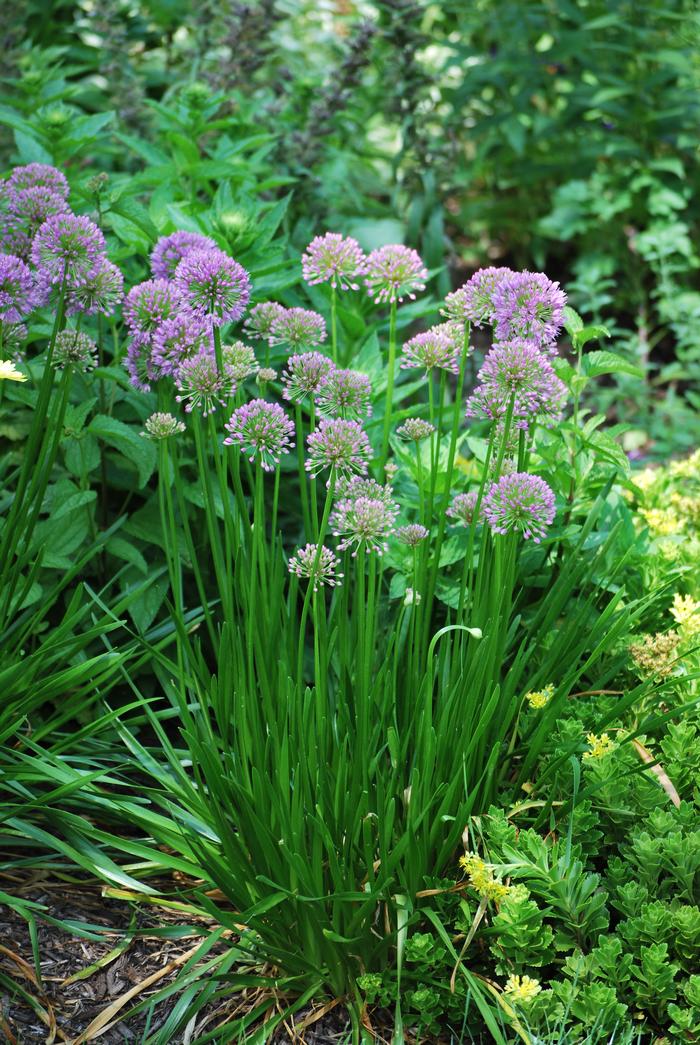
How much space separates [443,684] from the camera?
6.57ft

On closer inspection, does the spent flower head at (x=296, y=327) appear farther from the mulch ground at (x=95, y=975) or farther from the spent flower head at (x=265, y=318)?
the mulch ground at (x=95, y=975)

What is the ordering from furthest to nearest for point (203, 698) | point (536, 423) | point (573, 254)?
1. point (573, 254)
2. point (536, 423)
3. point (203, 698)

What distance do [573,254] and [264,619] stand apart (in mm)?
4476

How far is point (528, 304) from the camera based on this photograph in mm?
1771

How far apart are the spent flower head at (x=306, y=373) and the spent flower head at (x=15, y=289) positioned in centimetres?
55

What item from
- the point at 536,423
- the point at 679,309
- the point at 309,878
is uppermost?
the point at 679,309

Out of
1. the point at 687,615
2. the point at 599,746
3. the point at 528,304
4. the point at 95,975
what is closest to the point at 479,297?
the point at 528,304

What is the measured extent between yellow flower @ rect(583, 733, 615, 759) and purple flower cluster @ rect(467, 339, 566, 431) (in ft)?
2.04

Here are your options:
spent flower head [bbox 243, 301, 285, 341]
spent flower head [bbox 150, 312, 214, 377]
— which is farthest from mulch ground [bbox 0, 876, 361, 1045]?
spent flower head [bbox 243, 301, 285, 341]

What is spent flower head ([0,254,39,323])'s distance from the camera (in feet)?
6.58

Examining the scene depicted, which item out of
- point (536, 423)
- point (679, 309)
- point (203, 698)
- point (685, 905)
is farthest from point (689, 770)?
point (679, 309)

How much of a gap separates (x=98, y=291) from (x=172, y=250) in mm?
216

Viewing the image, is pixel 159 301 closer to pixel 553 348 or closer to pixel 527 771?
pixel 553 348

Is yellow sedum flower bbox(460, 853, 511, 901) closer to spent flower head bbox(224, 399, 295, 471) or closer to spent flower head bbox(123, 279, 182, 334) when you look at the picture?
spent flower head bbox(224, 399, 295, 471)
